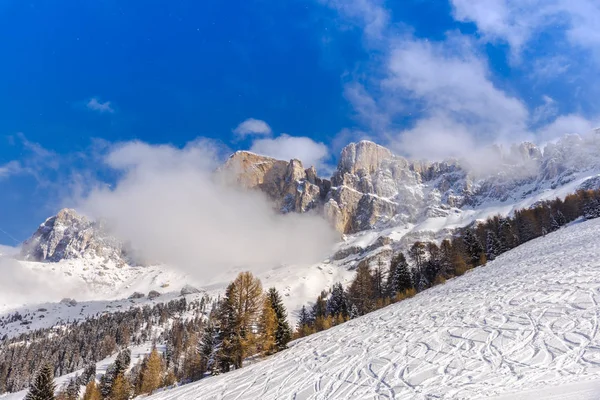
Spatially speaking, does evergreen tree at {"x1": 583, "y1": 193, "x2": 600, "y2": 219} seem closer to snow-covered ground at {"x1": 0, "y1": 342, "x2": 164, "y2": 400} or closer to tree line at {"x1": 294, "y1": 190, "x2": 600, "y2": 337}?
tree line at {"x1": 294, "y1": 190, "x2": 600, "y2": 337}

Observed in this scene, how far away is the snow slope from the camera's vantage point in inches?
365

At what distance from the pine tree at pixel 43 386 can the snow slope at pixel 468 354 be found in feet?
59.2

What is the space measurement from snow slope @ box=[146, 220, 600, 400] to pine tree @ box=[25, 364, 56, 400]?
1805cm

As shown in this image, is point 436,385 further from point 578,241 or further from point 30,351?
point 30,351

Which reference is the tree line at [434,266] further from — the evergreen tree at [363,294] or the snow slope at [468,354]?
the snow slope at [468,354]

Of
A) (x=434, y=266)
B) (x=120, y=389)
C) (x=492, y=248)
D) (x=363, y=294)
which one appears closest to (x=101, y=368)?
(x=120, y=389)

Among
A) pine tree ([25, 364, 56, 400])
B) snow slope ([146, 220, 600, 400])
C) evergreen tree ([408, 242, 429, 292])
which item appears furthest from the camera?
evergreen tree ([408, 242, 429, 292])

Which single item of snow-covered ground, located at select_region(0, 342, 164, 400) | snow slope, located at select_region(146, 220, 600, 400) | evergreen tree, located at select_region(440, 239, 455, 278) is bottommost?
snow-covered ground, located at select_region(0, 342, 164, 400)

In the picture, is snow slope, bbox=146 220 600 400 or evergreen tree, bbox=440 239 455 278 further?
evergreen tree, bbox=440 239 455 278

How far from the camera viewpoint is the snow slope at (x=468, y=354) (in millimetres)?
9281

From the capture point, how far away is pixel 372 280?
62.2 m

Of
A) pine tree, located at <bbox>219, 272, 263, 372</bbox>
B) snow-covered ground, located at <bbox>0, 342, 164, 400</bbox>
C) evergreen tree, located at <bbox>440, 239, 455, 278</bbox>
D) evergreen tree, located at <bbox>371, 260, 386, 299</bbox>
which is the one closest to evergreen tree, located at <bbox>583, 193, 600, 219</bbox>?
evergreen tree, located at <bbox>440, 239, 455, 278</bbox>

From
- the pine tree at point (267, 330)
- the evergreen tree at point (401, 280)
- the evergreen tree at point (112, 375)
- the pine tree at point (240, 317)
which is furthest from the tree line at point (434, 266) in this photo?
the evergreen tree at point (112, 375)

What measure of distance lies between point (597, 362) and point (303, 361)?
1345 centimetres
